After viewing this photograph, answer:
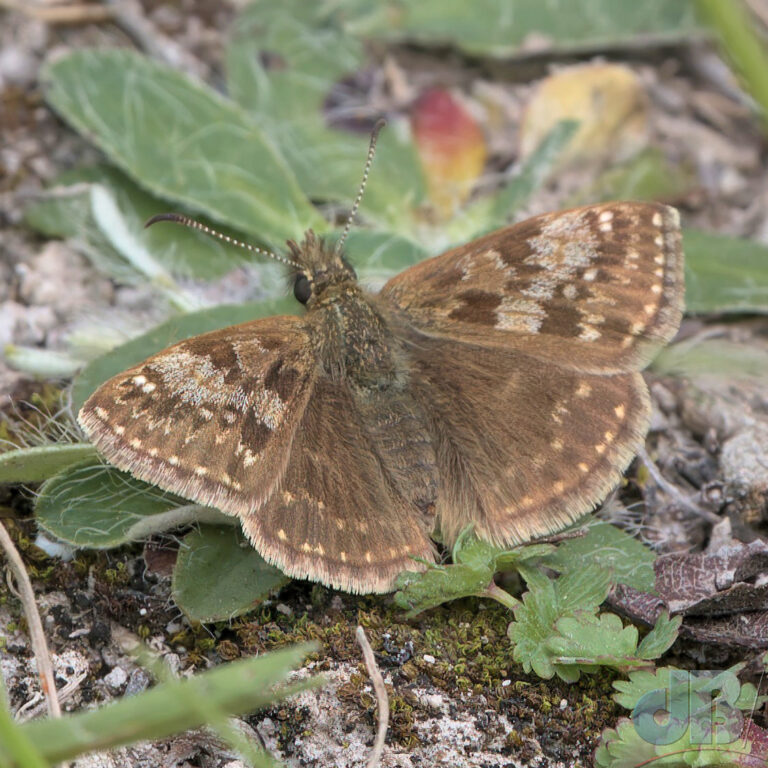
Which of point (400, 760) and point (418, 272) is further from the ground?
point (418, 272)

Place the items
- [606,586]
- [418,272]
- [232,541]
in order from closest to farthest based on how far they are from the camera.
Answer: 1. [606,586]
2. [232,541]
3. [418,272]

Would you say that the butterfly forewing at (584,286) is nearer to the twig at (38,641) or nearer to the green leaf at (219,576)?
the green leaf at (219,576)

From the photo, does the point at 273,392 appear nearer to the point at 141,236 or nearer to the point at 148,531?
the point at 148,531

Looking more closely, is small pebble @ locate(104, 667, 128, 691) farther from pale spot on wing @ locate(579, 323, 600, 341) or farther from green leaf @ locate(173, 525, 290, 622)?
pale spot on wing @ locate(579, 323, 600, 341)

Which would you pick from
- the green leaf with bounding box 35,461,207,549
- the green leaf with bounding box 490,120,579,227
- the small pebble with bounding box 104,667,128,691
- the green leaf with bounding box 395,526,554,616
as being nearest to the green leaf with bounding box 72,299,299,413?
the green leaf with bounding box 35,461,207,549

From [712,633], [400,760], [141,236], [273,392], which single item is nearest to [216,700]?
[400,760]

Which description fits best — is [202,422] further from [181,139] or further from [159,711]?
[181,139]

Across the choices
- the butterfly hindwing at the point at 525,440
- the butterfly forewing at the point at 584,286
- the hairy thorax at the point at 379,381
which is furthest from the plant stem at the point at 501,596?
the butterfly forewing at the point at 584,286
